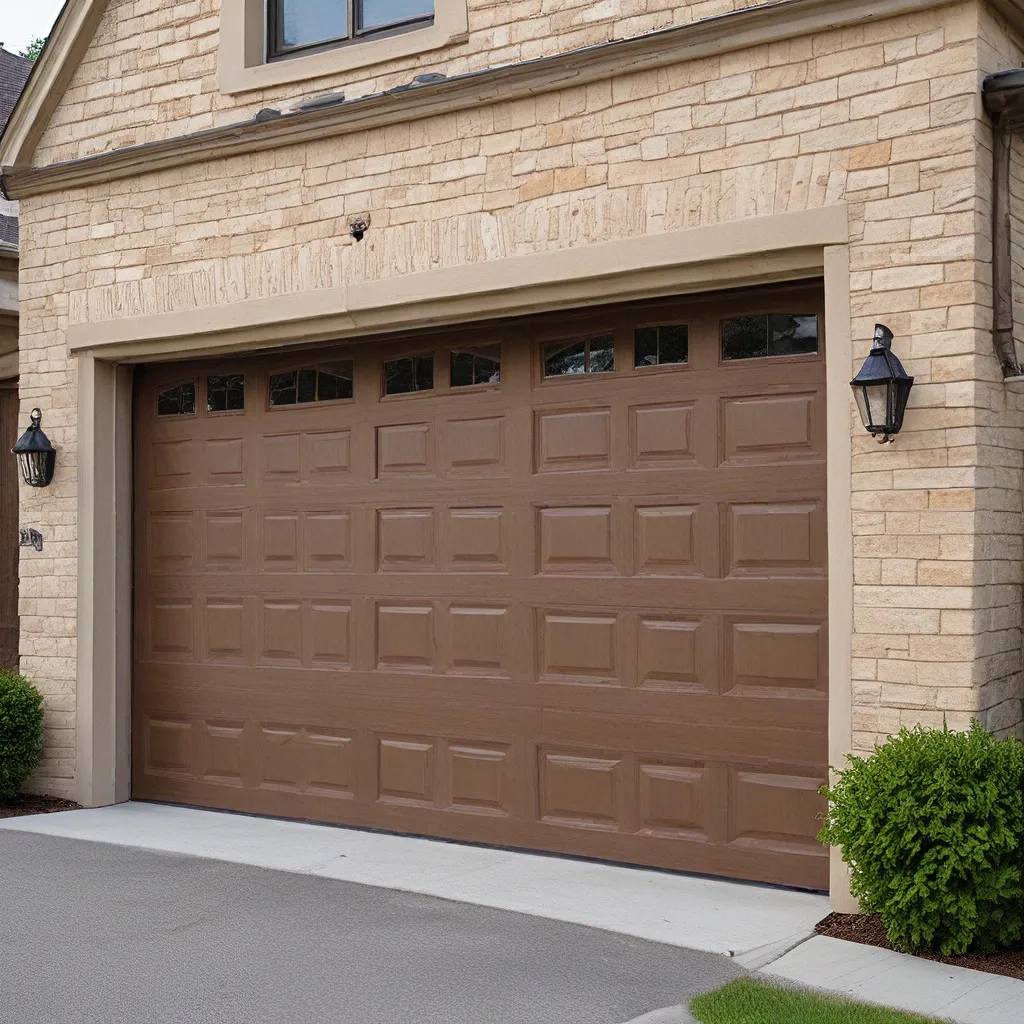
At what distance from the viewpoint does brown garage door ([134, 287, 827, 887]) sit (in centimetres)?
648

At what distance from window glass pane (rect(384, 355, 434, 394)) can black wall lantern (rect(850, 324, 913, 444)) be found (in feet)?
9.25

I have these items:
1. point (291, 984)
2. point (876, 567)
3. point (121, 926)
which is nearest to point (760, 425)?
point (876, 567)

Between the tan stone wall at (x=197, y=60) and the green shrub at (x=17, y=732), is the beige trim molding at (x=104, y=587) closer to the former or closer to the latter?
the green shrub at (x=17, y=732)

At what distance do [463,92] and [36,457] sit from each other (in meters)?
3.86

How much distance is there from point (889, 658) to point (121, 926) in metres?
3.69

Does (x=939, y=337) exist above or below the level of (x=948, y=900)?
above

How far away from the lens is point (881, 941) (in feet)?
17.9

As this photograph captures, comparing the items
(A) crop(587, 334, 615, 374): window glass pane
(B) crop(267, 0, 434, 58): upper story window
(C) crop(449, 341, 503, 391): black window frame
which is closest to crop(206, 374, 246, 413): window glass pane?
(C) crop(449, 341, 503, 391): black window frame

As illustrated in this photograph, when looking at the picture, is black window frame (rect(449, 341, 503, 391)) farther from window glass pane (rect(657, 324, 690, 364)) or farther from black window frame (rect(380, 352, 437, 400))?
window glass pane (rect(657, 324, 690, 364))

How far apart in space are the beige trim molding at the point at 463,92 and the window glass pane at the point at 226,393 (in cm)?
139

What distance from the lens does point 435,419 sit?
7.64m

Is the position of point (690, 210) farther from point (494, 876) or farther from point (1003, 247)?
point (494, 876)

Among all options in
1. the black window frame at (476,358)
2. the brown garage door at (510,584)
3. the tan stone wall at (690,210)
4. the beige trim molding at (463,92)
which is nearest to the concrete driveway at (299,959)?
the brown garage door at (510,584)

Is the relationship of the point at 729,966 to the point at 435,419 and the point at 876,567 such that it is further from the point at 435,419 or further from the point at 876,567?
the point at 435,419
